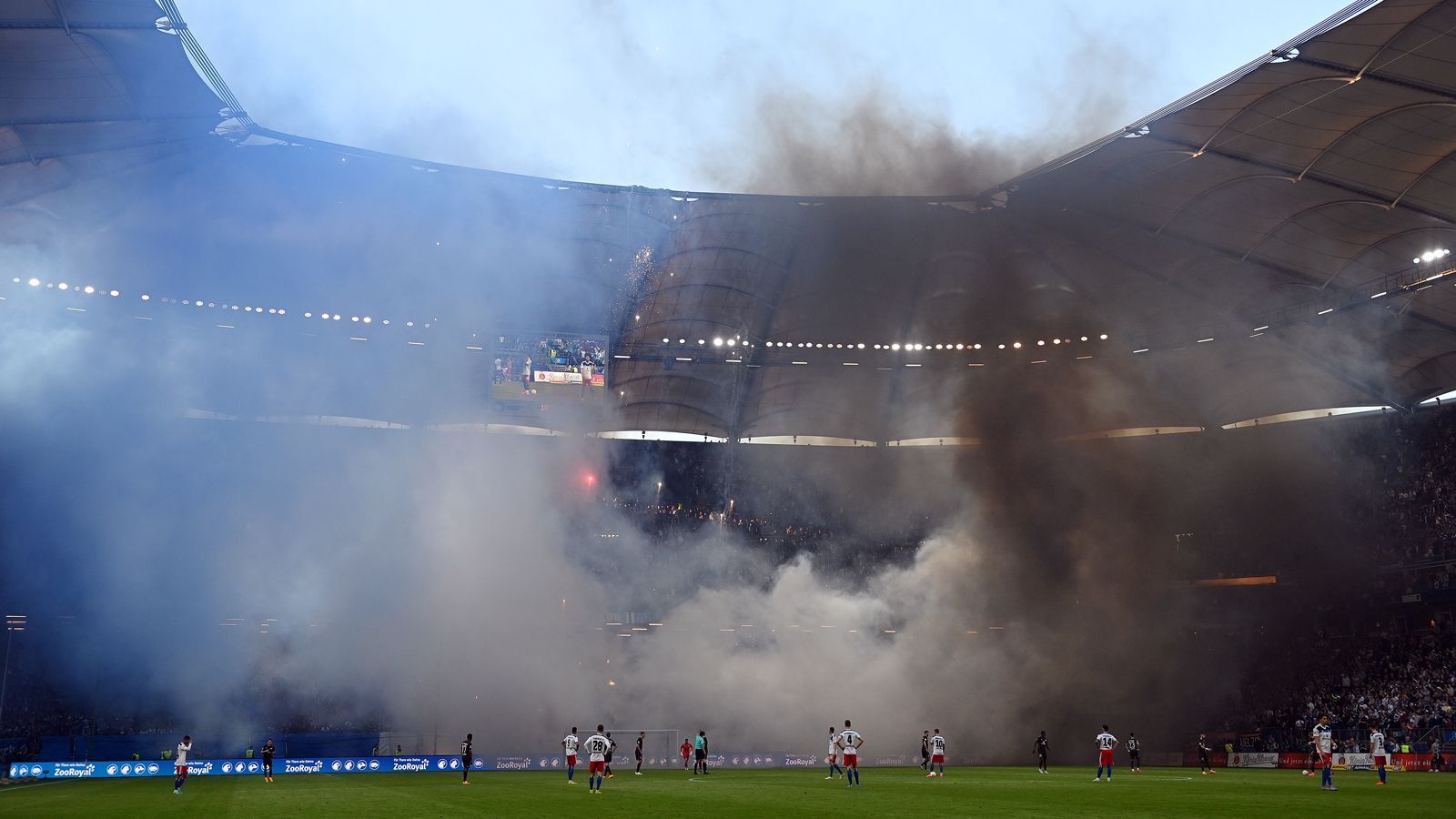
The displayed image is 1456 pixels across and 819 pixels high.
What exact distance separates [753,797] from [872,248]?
23.3 m

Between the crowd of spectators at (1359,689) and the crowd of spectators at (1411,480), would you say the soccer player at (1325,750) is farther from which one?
the crowd of spectators at (1411,480)

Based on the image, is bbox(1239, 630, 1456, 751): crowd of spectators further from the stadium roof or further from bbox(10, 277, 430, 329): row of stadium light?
bbox(10, 277, 430, 329): row of stadium light

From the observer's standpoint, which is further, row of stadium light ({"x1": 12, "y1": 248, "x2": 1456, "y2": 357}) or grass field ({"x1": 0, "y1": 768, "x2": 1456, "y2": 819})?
row of stadium light ({"x1": 12, "y1": 248, "x2": 1456, "y2": 357})

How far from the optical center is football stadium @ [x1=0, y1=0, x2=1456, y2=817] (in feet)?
93.9

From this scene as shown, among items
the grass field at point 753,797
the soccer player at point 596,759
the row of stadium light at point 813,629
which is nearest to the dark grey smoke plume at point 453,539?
the row of stadium light at point 813,629

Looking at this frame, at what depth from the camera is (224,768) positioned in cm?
3011

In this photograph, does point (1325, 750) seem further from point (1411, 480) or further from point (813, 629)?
point (1411, 480)

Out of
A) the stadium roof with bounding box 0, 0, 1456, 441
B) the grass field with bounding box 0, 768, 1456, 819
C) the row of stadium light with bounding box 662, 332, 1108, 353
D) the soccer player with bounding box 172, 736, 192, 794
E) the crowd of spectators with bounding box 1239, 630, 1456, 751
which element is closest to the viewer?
the grass field with bounding box 0, 768, 1456, 819

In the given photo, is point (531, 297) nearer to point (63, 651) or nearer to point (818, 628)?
point (818, 628)

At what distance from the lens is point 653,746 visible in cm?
3762

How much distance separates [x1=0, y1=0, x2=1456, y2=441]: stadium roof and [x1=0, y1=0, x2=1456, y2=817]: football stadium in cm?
Answer: 15

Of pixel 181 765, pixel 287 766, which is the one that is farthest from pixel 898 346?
pixel 181 765

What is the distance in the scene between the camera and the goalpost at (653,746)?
1430 inches

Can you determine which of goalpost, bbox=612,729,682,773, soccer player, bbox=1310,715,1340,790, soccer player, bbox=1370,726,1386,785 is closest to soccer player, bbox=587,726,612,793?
soccer player, bbox=1310,715,1340,790
